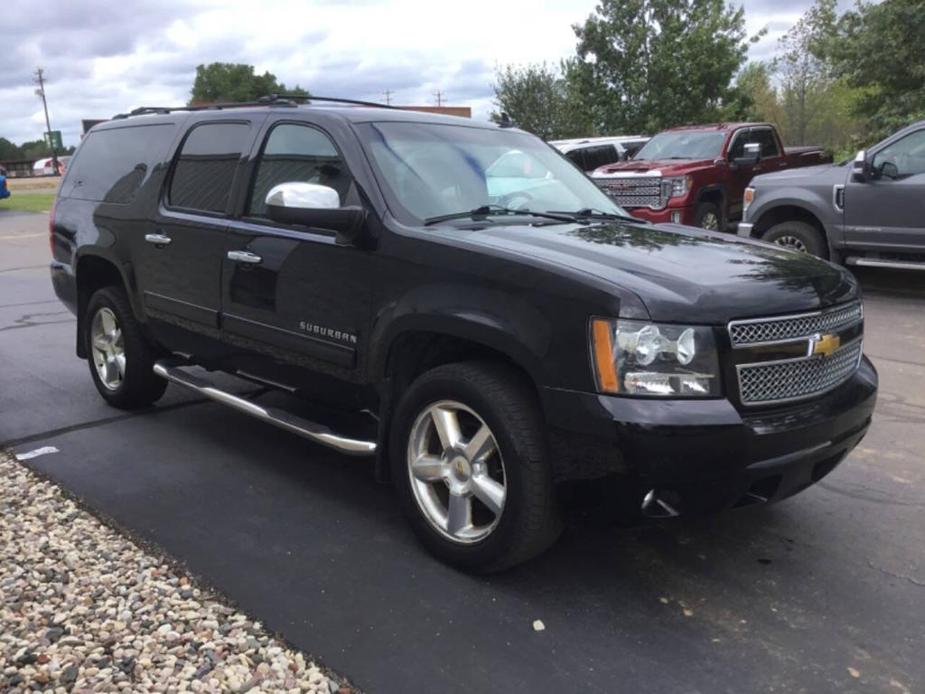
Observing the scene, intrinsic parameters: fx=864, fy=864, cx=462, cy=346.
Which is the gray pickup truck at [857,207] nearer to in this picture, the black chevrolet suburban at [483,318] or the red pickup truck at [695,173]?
the red pickup truck at [695,173]

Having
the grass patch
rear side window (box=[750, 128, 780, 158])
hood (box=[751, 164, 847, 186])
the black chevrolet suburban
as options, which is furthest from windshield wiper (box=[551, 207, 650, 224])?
the grass patch

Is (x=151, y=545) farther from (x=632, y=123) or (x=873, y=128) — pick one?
(x=632, y=123)

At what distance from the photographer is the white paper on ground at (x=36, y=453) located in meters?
4.98

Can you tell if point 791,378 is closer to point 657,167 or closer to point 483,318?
point 483,318

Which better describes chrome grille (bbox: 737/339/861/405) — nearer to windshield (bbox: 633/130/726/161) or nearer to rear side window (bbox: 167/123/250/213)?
rear side window (bbox: 167/123/250/213)

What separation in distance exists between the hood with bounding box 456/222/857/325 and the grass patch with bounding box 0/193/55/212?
86.2 feet

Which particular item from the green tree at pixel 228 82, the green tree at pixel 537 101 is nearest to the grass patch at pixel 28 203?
the green tree at pixel 537 101

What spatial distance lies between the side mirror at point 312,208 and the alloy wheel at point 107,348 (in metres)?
2.41

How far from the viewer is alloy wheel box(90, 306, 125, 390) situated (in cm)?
568

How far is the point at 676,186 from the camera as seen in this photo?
11781 millimetres

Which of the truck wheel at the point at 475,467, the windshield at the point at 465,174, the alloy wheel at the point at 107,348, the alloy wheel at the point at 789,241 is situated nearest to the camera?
the truck wheel at the point at 475,467

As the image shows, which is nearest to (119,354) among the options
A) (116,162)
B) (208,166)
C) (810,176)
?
(116,162)

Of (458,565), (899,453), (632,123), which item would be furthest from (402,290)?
(632,123)

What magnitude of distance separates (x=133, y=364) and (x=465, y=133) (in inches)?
104
